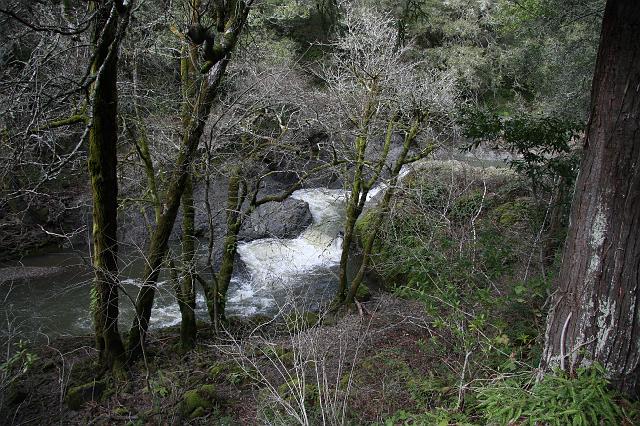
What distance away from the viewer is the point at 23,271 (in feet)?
32.8

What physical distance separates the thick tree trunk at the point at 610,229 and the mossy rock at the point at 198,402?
3588 mm

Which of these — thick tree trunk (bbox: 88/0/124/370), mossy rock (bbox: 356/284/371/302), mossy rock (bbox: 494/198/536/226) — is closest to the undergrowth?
mossy rock (bbox: 494/198/536/226)

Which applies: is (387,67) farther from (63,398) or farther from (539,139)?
(63,398)

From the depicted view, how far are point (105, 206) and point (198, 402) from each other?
2.44m

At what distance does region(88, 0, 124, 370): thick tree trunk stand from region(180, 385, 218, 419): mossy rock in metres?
1.25

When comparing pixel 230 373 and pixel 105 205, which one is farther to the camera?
pixel 230 373

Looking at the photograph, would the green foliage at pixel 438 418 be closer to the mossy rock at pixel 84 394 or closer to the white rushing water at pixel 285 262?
the mossy rock at pixel 84 394

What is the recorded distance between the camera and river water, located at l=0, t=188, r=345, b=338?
8.45 meters

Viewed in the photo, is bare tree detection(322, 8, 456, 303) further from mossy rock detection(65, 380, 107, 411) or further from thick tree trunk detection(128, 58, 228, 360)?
mossy rock detection(65, 380, 107, 411)

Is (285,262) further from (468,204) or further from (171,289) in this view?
(468,204)

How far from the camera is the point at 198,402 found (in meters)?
5.10

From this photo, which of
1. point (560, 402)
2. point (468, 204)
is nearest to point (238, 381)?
point (560, 402)

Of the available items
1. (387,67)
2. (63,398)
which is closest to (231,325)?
(63,398)

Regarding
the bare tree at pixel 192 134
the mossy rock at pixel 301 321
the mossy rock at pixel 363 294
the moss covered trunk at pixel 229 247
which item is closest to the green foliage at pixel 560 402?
the mossy rock at pixel 301 321
